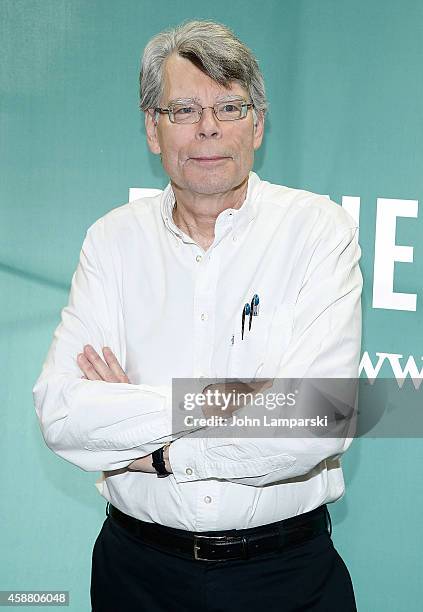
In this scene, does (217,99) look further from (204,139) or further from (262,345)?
(262,345)

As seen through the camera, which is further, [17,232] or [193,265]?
[17,232]

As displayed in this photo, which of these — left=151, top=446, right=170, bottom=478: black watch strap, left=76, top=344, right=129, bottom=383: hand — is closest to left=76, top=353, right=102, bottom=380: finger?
left=76, top=344, right=129, bottom=383: hand

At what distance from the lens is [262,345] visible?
2172 millimetres

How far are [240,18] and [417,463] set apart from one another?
57.0 inches

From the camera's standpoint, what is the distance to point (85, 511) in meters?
3.05

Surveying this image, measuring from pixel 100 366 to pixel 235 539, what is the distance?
0.49m

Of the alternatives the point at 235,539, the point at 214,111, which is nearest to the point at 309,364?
the point at 235,539

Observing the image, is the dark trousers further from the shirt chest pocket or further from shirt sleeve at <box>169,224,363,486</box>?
the shirt chest pocket

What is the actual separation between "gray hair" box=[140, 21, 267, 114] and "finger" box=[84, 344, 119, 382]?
61 centimetres

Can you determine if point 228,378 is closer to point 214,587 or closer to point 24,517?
point 214,587

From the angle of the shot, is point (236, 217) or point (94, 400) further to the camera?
point (236, 217)

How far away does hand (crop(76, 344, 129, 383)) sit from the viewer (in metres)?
2.18

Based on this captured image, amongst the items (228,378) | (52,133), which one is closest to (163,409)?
(228,378)

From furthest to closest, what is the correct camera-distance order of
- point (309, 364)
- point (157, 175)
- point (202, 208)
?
1. point (157, 175)
2. point (202, 208)
3. point (309, 364)
